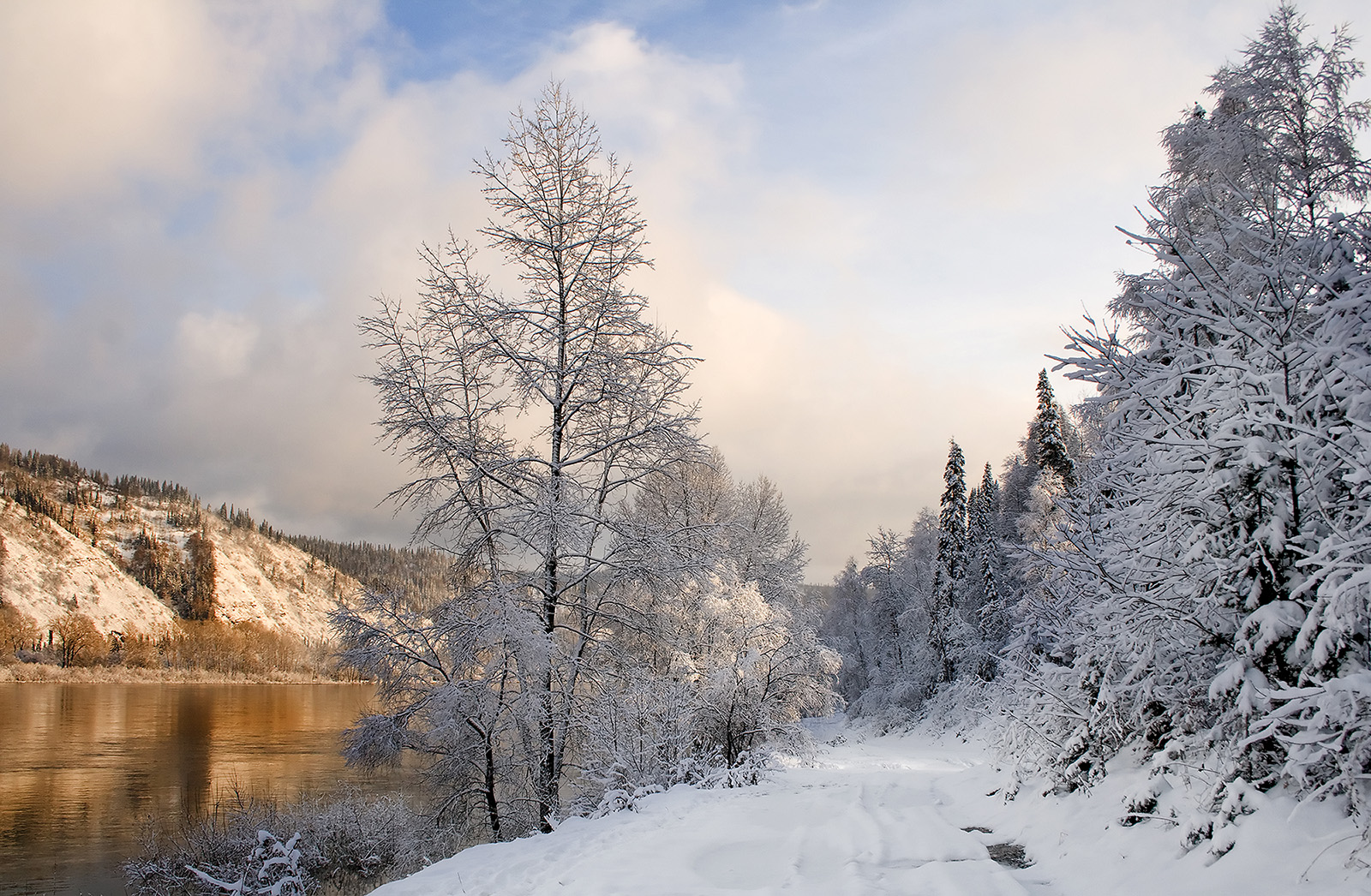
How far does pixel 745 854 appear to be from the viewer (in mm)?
6473

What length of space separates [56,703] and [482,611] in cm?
7195

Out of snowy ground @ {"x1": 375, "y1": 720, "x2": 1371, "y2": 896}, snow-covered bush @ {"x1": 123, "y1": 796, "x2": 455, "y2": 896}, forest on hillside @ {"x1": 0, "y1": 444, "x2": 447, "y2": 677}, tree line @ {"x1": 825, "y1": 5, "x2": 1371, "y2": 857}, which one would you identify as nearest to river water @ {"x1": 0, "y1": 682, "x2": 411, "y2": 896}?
snow-covered bush @ {"x1": 123, "y1": 796, "x2": 455, "y2": 896}

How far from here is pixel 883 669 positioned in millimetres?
44500

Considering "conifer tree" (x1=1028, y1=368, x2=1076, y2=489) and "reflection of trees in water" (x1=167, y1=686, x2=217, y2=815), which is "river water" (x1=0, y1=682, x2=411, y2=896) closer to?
"reflection of trees in water" (x1=167, y1=686, x2=217, y2=815)

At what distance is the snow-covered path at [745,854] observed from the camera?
212 inches

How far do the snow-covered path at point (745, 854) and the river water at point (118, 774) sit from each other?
6238mm

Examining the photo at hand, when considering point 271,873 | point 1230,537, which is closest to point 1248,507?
point 1230,537

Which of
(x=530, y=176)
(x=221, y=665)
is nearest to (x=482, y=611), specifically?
(x=530, y=176)

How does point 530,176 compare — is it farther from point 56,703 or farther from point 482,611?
point 56,703

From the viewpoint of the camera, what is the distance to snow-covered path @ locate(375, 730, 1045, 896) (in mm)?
5391

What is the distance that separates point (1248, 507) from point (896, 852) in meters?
4.15

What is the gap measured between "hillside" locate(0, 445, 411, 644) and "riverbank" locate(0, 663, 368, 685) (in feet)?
46.3

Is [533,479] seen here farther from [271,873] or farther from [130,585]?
[130,585]

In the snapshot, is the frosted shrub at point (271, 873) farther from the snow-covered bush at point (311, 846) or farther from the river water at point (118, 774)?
the river water at point (118, 774)
